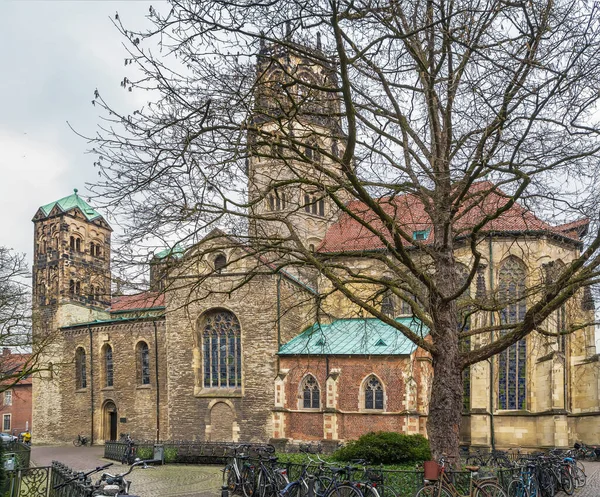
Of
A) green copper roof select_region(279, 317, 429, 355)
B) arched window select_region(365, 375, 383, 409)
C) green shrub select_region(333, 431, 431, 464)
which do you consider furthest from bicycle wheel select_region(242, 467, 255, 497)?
arched window select_region(365, 375, 383, 409)

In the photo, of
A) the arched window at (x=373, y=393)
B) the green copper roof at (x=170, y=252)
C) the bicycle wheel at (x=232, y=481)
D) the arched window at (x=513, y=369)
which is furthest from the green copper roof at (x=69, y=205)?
the green copper roof at (x=170, y=252)

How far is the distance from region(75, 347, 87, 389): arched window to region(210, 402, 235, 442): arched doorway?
11986mm

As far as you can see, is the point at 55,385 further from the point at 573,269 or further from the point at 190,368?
the point at 573,269

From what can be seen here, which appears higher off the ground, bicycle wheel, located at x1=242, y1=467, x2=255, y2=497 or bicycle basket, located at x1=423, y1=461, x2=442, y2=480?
bicycle basket, located at x1=423, y1=461, x2=442, y2=480

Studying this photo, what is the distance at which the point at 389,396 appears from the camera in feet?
81.5

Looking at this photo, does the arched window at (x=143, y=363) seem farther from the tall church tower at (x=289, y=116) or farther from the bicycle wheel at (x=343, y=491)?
the bicycle wheel at (x=343, y=491)

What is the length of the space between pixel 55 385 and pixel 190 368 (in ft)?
41.4

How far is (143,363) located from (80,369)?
5.39m

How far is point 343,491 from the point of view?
10664 millimetres

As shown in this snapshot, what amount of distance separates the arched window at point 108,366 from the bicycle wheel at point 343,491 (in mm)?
26991

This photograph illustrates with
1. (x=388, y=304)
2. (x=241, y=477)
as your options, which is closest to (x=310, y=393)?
(x=388, y=304)

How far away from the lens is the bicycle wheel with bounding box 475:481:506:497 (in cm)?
996

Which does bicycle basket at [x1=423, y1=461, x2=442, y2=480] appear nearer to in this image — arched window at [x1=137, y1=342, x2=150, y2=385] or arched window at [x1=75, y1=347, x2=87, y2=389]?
arched window at [x1=137, y1=342, x2=150, y2=385]

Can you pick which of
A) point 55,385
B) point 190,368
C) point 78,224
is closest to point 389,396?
point 190,368
